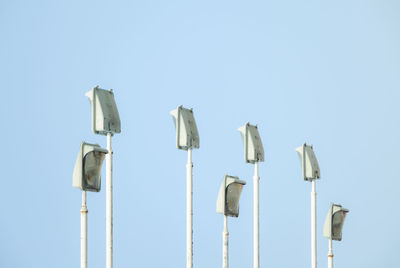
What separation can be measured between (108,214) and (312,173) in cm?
1156

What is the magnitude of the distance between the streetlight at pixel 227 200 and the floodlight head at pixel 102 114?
4.40m

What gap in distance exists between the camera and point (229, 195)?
3203 centimetres

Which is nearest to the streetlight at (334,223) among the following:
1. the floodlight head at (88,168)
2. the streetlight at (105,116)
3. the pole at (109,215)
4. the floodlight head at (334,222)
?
the floodlight head at (334,222)

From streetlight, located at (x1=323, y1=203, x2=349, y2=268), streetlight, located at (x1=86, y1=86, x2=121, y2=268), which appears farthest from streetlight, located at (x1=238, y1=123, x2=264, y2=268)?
streetlight, located at (x1=86, y1=86, x2=121, y2=268)

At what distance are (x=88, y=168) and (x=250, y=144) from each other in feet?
30.1

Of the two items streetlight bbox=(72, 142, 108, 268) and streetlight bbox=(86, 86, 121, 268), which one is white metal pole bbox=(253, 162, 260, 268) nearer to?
streetlight bbox=(86, 86, 121, 268)

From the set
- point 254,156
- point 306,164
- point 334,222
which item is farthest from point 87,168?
point 334,222

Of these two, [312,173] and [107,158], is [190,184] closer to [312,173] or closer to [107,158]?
[107,158]

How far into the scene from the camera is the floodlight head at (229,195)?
31828 millimetres

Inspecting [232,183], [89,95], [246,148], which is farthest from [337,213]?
[89,95]

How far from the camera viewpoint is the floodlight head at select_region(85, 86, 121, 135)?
2825cm

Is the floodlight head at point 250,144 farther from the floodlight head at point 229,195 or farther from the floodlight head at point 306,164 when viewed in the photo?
the floodlight head at point 306,164

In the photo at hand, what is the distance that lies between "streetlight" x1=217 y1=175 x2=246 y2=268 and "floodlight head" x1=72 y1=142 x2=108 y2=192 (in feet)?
19.5

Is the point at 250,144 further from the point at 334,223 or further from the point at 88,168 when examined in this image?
the point at 88,168
